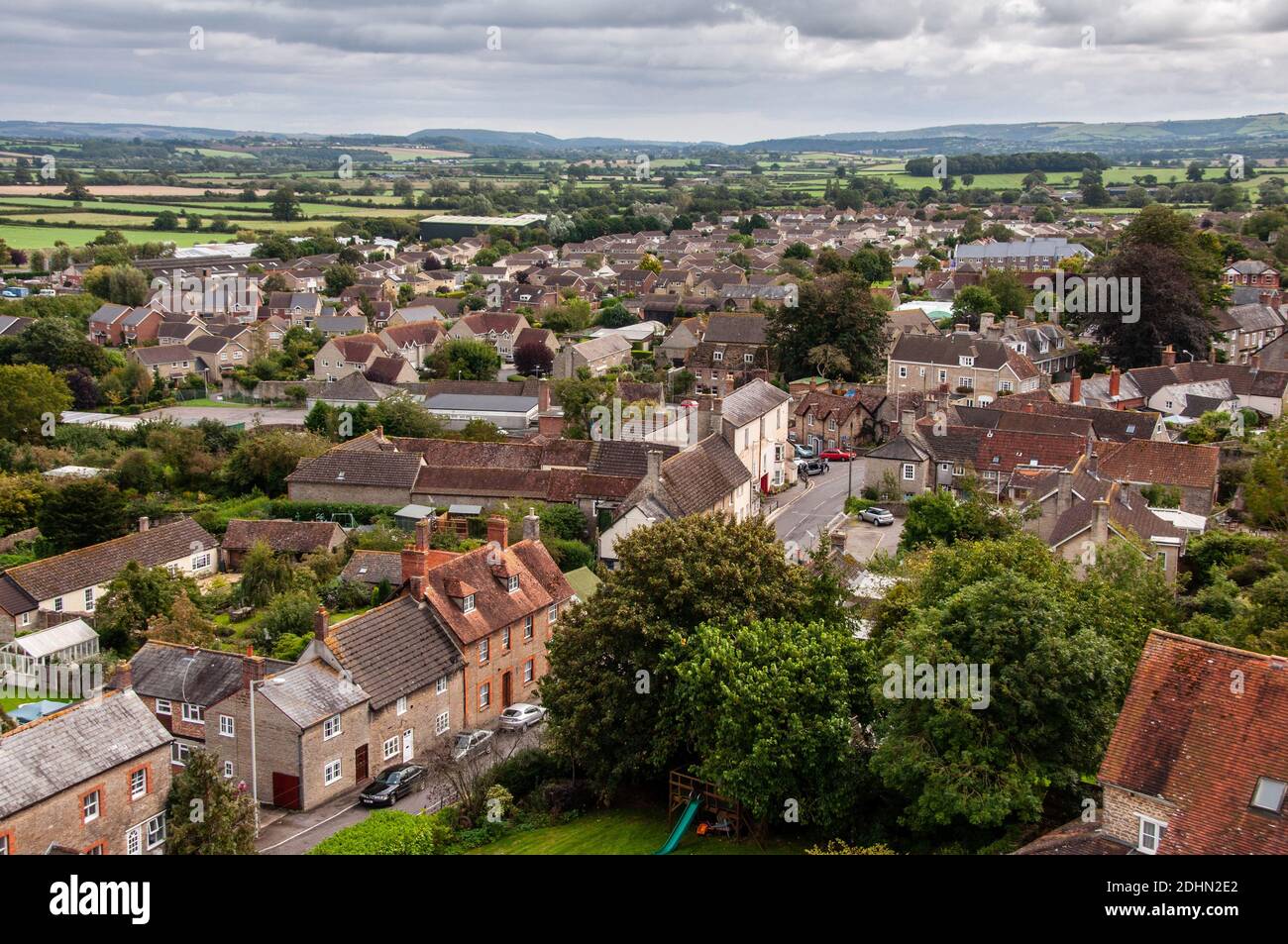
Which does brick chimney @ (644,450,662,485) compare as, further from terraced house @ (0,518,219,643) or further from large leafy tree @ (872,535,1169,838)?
large leafy tree @ (872,535,1169,838)

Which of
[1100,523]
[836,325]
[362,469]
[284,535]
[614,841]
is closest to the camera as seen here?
[614,841]

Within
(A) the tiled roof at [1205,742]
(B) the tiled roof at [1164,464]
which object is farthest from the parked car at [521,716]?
(B) the tiled roof at [1164,464]

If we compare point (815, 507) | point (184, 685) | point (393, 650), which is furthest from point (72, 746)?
point (815, 507)

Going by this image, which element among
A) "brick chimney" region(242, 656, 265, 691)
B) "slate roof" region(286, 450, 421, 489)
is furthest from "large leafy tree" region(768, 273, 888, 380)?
"brick chimney" region(242, 656, 265, 691)

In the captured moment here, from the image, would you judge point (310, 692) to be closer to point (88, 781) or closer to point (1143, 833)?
point (88, 781)

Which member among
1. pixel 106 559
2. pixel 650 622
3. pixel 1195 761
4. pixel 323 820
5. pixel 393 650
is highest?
pixel 1195 761
